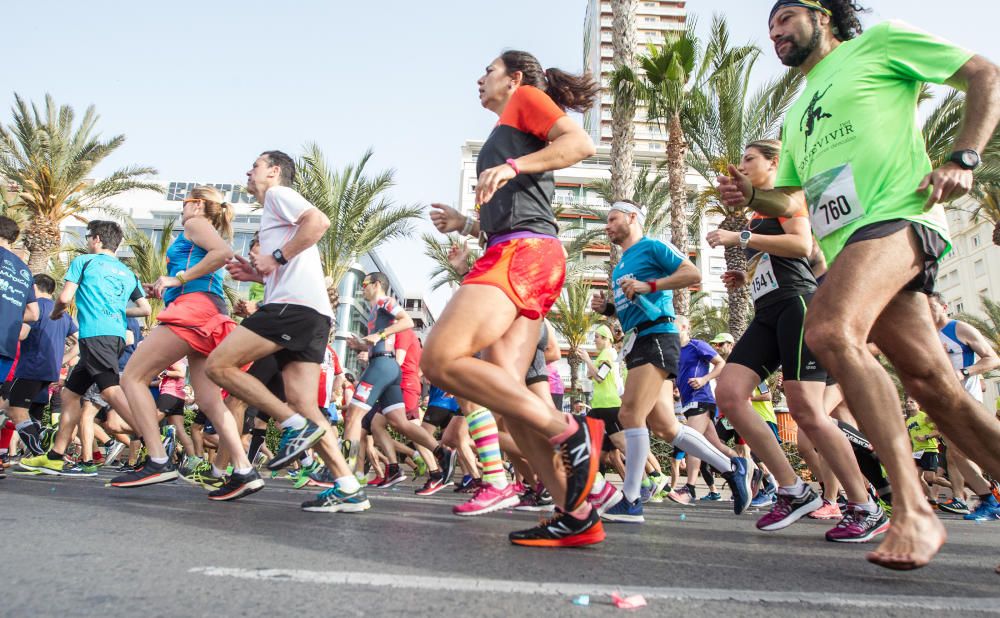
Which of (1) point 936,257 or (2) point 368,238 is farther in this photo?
(2) point 368,238

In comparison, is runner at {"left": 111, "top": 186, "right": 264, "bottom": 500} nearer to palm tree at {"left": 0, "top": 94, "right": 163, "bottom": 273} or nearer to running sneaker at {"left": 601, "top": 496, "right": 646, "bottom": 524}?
running sneaker at {"left": 601, "top": 496, "right": 646, "bottom": 524}

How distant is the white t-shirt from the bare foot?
10.0 feet

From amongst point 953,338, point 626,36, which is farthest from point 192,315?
point 626,36

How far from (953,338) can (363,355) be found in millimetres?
6217

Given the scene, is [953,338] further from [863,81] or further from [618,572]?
[618,572]

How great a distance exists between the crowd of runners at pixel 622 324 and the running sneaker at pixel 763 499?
0.09 feet

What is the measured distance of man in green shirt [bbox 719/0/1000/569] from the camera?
2.17 meters

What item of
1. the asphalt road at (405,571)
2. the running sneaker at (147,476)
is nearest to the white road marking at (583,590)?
the asphalt road at (405,571)

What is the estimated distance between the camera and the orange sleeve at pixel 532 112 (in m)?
2.80

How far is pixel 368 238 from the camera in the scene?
19234 mm

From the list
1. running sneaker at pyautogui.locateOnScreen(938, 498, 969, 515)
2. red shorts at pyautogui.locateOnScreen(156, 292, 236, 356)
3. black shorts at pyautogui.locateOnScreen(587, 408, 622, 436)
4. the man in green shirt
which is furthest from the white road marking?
running sneaker at pyautogui.locateOnScreen(938, 498, 969, 515)

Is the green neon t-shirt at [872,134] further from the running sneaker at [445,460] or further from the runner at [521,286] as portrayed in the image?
the running sneaker at [445,460]

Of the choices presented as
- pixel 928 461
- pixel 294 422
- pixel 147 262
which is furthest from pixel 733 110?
pixel 147 262

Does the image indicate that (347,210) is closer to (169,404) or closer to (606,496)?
(169,404)
